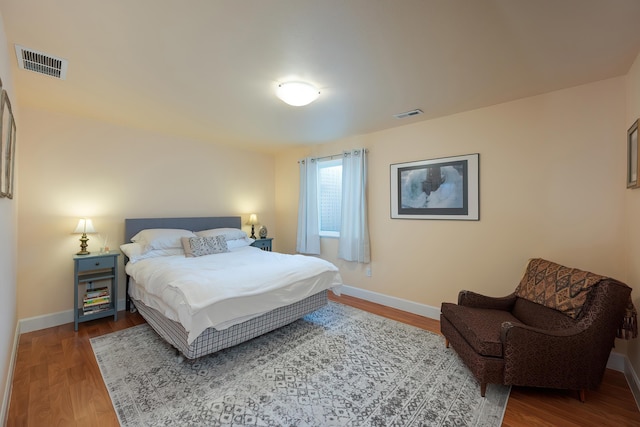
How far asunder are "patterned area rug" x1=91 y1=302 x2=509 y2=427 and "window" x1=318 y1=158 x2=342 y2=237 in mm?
2005

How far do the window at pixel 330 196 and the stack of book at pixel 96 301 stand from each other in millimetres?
3050

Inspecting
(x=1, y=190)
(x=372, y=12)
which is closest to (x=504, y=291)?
(x=372, y=12)

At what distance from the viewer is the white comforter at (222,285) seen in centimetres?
211

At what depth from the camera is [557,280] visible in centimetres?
216

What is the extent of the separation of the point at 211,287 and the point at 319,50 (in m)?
2.02

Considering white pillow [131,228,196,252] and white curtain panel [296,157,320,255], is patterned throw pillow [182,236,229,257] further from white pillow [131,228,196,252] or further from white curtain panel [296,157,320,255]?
white curtain panel [296,157,320,255]

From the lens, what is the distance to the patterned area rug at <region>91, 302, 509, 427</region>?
174 centimetres

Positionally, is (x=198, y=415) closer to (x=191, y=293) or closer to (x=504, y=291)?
(x=191, y=293)

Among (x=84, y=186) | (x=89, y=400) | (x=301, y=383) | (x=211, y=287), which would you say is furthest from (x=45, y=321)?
(x=301, y=383)

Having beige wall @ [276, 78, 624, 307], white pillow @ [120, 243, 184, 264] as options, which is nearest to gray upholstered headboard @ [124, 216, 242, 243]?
white pillow @ [120, 243, 184, 264]

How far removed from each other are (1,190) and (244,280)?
5.47 ft

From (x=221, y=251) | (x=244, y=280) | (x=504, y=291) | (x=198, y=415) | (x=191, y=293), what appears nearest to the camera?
(x=198, y=415)

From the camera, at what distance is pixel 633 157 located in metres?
2.05

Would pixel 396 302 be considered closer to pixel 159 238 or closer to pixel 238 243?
pixel 238 243
